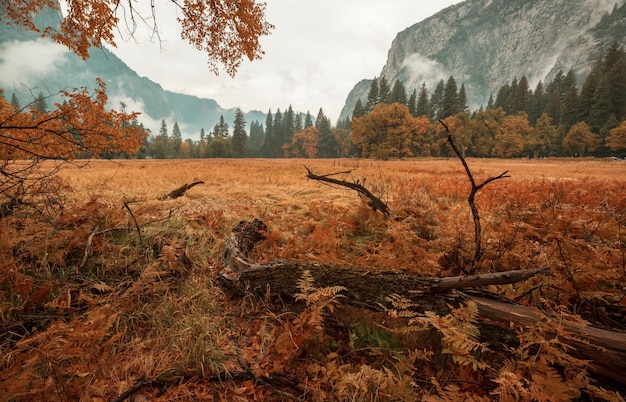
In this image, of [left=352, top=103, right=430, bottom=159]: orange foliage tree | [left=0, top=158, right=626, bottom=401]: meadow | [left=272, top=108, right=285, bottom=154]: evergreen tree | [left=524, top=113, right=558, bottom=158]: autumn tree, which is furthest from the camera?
[left=272, top=108, right=285, bottom=154]: evergreen tree

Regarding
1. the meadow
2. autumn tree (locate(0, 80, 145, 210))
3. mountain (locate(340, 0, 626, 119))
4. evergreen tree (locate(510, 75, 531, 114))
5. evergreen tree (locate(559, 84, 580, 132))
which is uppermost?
mountain (locate(340, 0, 626, 119))

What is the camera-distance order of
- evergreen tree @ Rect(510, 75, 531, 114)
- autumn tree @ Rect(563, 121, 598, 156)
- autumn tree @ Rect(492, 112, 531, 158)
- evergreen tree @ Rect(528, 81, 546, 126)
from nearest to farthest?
autumn tree @ Rect(563, 121, 598, 156) → autumn tree @ Rect(492, 112, 531, 158) → evergreen tree @ Rect(510, 75, 531, 114) → evergreen tree @ Rect(528, 81, 546, 126)

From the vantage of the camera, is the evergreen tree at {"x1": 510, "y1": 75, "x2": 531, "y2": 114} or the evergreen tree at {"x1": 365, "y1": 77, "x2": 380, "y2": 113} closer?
the evergreen tree at {"x1": 510, "y1": 75, "x2": 531, "y2": 114}

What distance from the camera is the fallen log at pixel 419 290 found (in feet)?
5.23

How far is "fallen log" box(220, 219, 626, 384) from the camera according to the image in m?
1.59

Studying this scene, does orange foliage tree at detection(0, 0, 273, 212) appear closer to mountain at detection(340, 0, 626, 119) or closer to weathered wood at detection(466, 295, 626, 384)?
weathered wood at detection(466, 295, 626, 384)

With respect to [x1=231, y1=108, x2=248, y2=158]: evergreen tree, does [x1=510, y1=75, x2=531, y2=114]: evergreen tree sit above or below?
above

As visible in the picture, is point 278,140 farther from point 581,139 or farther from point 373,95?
point 581,139

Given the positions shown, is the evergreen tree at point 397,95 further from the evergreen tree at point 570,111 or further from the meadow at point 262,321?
the meadow at point 262,321

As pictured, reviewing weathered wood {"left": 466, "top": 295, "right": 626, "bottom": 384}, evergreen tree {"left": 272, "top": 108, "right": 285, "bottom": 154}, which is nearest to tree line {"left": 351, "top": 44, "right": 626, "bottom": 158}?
evergreen tree {"left": 272, "top": 108, "right": 285, "bottom": 154}

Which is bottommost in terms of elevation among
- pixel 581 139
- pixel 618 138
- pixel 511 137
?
pixel 618 138

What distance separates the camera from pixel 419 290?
2.15 metres

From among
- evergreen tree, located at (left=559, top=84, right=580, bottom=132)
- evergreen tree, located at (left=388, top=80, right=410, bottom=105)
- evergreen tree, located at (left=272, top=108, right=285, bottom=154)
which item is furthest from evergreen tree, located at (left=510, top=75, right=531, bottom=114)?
evergreen tree, located at (left=272, top=108, right=285, bottom=154)

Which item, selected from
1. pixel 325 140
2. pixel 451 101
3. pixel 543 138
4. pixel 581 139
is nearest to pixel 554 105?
pixel 543 138
